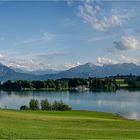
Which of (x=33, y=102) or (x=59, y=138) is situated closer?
(x=59, y=138)

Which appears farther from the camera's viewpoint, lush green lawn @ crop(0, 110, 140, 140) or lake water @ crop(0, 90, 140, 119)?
lake water @ crop(0, 90, 140, 119)

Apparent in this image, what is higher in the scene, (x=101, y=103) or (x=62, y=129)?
(x=62, y=129)

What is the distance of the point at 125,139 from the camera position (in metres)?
24.1

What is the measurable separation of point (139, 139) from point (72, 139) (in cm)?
519

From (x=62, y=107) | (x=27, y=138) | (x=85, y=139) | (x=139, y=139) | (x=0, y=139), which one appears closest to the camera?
(x=0, y=139)

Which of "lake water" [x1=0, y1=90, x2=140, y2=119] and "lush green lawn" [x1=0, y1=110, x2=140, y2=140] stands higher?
"lush green lawn" [x1=0, y1=110, x2=140, y2=140]

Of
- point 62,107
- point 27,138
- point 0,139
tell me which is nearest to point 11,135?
point 27,138

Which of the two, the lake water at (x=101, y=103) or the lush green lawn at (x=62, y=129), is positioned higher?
A: the lush green lawn at (x=62, y=129)

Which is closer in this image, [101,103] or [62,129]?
[62,129]

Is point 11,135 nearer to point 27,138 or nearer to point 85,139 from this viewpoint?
point 27,138

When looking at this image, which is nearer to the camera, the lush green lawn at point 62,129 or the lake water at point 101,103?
the lush green lawn at point 62,129

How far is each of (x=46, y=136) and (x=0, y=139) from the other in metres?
4.54

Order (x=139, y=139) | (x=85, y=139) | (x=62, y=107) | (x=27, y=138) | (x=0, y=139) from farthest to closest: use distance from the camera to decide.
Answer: (x=62, y=107), (x=139, y=139), (x=85, y=139), (x=27, y=138), (x=0, y=139)

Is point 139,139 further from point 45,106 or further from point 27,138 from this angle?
point 45,106
